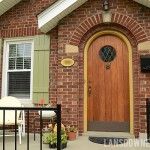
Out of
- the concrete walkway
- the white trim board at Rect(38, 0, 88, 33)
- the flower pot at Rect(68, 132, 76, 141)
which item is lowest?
the concrete walkway

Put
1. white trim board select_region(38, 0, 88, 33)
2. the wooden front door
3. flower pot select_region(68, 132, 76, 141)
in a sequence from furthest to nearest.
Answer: the wooden front door < white trim board select_region(38, 0, 88, 33) < flower pot select_region(68, 132, 76, 141)

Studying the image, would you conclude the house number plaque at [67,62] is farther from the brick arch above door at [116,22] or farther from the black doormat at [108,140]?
the black doormat at [108,140]

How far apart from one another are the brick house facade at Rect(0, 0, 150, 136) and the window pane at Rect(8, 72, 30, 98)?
2.35 feet

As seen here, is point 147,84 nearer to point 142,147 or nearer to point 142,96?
point 142,96

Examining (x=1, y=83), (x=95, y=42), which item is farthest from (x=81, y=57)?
(x=1, y=83)

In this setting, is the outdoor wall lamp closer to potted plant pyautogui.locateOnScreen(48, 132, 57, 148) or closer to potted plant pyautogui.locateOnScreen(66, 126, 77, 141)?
potted plant pyautogui.locateOnScreen(66, 126, 77, 141)

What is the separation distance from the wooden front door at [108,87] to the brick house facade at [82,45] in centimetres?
23

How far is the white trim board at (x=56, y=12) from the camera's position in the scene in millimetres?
6465

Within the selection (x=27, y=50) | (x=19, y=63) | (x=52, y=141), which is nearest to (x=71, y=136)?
(x=52, y=141)

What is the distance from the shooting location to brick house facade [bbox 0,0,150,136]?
250 inches

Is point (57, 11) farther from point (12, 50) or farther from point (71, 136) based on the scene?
point (71, 136)

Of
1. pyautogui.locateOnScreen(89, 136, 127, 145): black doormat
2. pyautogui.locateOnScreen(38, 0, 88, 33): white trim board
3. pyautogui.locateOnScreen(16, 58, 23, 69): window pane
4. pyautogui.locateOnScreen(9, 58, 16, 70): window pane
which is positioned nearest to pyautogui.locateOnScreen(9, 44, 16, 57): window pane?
pyautogui.locateOnScreen(9, 58, 16, 70): window pane

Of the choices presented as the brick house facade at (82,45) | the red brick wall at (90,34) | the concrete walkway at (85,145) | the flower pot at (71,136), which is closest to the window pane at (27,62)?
the brick house facade at (82,45)

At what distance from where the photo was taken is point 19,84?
24.1 ft
